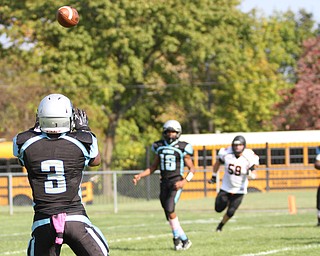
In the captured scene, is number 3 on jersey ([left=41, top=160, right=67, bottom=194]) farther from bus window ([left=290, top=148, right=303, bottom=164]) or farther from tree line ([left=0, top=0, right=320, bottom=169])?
tree line ([left=0, top=0, right=320, bottom=169])

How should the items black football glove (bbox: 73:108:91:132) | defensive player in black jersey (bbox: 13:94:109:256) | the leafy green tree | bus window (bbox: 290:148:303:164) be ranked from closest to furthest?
defensive player in black jersey (bbox: 13:94:109:256) → black football glove (bbox: 73:108:91:132) → bus window (bbox: 290:148:303:164) → the leafy green tree

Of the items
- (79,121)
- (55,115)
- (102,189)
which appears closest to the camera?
(55,115)

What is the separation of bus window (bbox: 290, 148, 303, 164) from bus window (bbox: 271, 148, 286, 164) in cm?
34

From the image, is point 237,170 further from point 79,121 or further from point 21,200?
point 21,200

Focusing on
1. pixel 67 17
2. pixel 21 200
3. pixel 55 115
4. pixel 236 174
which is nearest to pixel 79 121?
pixel 55 115

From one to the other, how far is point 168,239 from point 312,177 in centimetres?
1603

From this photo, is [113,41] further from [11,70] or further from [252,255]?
[252,255]

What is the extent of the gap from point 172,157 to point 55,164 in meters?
6.26

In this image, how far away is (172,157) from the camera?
514 inches

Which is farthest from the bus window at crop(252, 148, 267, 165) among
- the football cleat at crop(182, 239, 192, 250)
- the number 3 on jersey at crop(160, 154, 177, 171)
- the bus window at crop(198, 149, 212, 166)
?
the football cleat at crop(182, 239, 192, 250)

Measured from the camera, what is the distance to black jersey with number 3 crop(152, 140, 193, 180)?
1305cm

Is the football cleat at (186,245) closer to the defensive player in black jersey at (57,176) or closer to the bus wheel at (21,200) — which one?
the defensive player in black jersey at (57,176)

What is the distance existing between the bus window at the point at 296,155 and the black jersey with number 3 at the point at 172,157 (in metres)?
18.9

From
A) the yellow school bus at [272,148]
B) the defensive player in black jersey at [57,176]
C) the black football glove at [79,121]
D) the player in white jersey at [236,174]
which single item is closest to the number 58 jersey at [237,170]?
the player in white jersey at [236,174]
